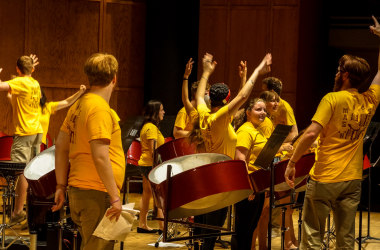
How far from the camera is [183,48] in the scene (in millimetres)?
6750

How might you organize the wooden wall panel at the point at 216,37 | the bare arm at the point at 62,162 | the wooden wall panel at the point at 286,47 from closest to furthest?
1. the bare arm at the point at 62,162
2. the wooden wall panel at the point at 286,47
3. the wooden wall panel at the point at 216,37

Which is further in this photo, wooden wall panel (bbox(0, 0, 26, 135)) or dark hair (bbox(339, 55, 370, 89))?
wooden wall panel (bbox(0, 0, 26, 135))

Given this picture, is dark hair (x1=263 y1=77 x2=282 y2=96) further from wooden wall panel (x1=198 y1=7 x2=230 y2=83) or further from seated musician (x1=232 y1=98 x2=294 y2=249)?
wooden wall panel (x1=198 y1=7 x2=230 y2=83)

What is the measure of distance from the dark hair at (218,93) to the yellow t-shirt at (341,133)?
55cm

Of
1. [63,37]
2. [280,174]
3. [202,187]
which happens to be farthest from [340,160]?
[63,37]

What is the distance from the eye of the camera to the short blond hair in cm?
235

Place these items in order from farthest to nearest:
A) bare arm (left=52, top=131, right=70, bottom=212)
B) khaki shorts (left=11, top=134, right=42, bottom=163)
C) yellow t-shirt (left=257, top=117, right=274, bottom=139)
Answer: khaki shorts (left=11, top=134, right=42, bottom=163) < yellow t-shirt (left=257, top=117, right=274, bottom=139) < bare arm (left=52, top=131, right=70, bottom=212)

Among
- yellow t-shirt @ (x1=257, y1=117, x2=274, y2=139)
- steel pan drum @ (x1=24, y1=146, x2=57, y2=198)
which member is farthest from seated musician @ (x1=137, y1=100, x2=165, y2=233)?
steel pan drum @ (x1=24, y1=146, x2=57, y2=198)

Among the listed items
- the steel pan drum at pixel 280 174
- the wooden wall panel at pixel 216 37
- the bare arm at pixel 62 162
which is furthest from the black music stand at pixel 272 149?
the wooden wall panel at pixel 216 37

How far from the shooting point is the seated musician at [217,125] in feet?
9.80

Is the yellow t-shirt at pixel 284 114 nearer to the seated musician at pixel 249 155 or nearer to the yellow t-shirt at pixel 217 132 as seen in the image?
the seated musician at pixel 249 155

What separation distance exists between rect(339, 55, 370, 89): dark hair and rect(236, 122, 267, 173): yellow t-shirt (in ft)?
2.64

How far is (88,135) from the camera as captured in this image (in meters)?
2.31

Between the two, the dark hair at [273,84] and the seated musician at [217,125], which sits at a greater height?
the dark hair at [273,84]
